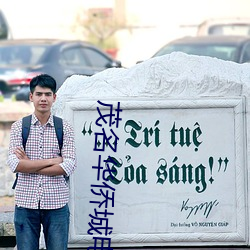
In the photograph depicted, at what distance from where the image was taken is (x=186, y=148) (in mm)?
6262

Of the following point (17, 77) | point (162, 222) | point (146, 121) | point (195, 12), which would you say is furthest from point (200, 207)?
point (195, 12)

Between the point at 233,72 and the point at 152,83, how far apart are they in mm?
563

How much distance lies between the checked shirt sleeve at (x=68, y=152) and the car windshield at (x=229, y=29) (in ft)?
48.3

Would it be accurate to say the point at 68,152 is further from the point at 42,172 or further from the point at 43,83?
the point at 43,83

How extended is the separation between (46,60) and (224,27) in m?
7.04

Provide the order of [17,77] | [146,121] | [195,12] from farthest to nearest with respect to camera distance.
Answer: [195,12]
[17,77]
[146,121]

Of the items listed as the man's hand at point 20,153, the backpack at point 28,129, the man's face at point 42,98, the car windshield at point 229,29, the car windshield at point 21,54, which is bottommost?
the man's hand at point 20,153

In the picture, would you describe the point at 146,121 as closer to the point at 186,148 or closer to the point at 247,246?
the point at 186,148

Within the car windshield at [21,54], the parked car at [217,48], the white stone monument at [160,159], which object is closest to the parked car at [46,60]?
the car windshield at [21,54]

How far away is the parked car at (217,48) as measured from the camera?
1356cm

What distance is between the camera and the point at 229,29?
68.7 feet

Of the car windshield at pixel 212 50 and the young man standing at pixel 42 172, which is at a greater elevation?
the car windshield at pixel 212 50

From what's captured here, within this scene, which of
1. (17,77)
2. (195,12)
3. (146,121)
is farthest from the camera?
(195,12)
